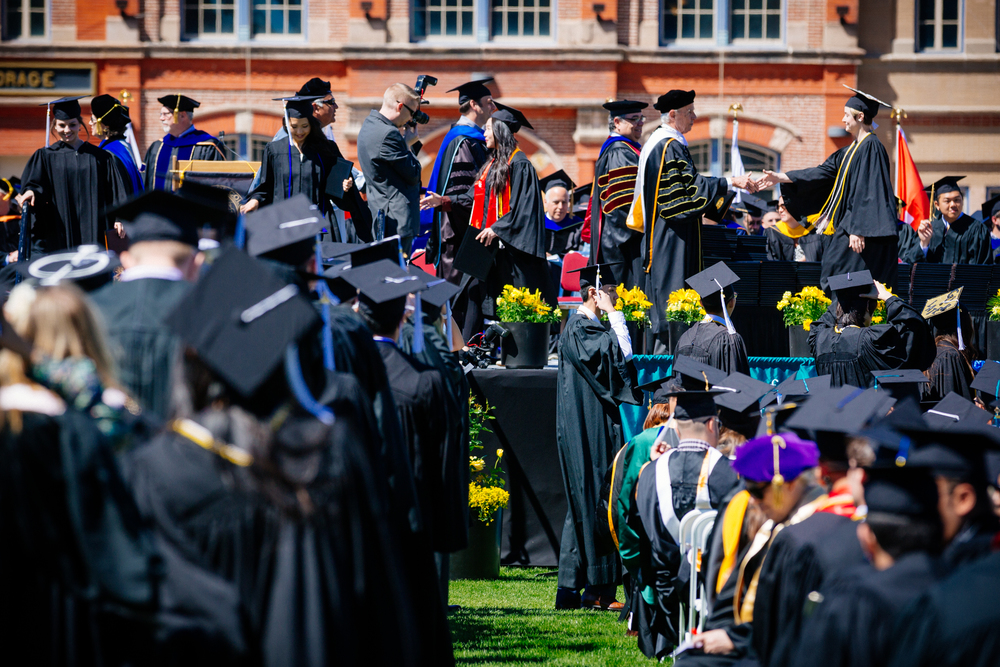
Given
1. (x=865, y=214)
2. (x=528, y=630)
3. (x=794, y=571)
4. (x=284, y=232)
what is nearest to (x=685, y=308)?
(x=865, y=214)

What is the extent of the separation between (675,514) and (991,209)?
34.7 feet

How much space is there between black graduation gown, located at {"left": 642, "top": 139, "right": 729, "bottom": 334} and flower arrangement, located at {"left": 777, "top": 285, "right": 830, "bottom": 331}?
35.4 inches

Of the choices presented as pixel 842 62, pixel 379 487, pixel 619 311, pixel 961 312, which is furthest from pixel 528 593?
pixel 842 62

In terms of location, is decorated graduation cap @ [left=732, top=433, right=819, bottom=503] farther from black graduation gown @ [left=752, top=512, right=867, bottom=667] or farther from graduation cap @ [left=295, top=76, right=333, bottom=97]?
graduation cap @ [left=295, top=76, right=333, bottom=97]

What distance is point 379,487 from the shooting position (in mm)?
3443

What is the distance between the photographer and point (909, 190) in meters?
13.0

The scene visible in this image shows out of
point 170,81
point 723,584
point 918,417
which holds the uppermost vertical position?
point 170,81

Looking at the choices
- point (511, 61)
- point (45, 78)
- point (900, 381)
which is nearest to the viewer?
point (900, 381)

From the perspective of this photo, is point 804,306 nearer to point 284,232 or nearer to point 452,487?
point 452,487

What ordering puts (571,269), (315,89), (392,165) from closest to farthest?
(315,89)
(392,165)
(571,269)

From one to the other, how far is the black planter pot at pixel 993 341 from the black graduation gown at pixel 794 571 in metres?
7.88

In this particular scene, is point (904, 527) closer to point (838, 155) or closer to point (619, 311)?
point (619, 311)

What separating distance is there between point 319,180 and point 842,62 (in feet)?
45.3

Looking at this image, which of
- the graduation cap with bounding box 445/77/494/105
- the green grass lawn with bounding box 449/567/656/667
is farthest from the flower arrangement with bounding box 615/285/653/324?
the graduation cap with bounding box 445/77/494/105
